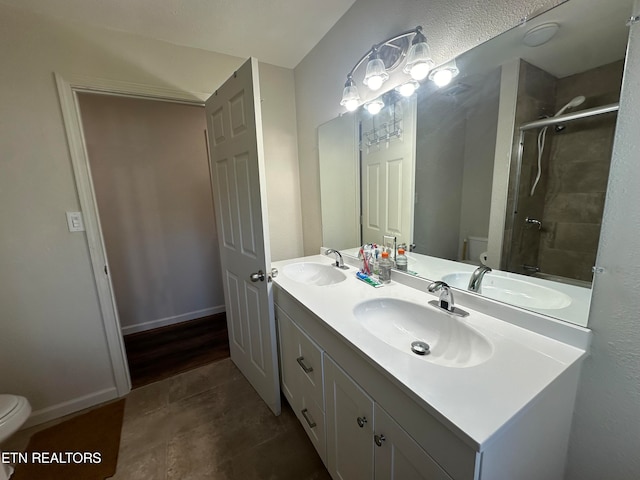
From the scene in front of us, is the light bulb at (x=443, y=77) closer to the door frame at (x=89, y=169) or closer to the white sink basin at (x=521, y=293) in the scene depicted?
the white sink basin at (x=521, y=293)

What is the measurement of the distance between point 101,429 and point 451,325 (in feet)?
6.65

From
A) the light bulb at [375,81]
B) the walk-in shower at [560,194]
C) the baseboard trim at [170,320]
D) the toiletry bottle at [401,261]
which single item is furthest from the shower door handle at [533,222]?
the baseboard trim at [170,320]

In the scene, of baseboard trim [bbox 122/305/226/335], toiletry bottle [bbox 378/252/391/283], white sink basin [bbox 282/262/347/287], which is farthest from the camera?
baseboard trim [bbox 122/305/226/335]

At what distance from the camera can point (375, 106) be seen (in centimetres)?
141

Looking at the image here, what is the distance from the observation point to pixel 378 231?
Result: 1562 millimetres

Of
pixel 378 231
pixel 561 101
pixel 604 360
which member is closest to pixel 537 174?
pixel 561 101

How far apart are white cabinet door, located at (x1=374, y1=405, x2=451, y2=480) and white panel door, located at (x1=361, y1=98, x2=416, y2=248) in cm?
85

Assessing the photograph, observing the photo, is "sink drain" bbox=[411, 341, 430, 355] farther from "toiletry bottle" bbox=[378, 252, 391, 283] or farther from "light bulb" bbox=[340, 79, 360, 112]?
"light bulb" bbox=[340, 79, 360, 112]

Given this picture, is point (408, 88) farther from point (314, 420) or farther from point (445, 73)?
point (314, 420)

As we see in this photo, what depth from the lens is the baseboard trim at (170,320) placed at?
8.35 ft

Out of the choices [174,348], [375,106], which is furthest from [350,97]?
[174,348]

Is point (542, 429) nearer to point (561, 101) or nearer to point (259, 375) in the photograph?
point (561, 101)

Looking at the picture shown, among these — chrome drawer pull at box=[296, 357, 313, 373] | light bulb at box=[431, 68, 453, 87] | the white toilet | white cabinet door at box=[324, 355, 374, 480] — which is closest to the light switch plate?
the white toilet

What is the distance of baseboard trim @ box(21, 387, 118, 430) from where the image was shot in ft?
5.17
